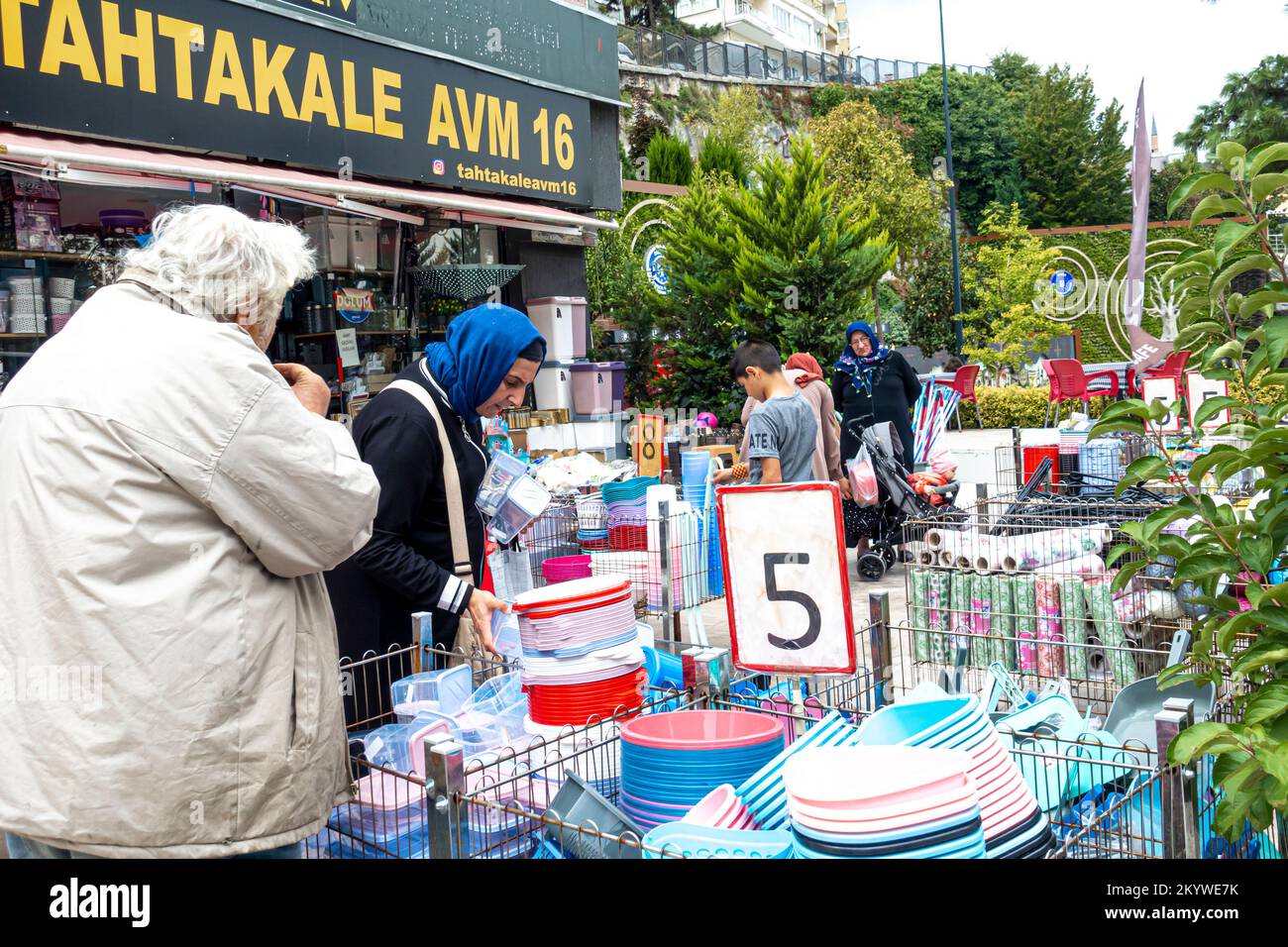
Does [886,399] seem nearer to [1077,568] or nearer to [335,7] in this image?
[1077,568]

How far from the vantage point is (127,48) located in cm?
789

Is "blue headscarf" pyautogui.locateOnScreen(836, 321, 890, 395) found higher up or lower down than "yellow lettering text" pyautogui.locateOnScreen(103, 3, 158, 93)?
lower down

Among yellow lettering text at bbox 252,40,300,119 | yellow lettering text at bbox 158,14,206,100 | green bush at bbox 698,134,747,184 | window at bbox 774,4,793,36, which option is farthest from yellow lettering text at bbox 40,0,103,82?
window at bbox 774,4,793,36

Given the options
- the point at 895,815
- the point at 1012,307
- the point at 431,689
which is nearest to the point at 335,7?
the point at 431,689

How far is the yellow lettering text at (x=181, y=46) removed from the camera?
26.8 feet

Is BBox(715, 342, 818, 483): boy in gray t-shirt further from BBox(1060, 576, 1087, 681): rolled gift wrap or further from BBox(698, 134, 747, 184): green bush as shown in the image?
BBox(698, 134, 747, 184): green bush

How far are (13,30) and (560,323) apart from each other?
6365 millimetres

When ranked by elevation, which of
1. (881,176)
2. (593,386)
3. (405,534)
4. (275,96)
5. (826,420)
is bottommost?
(405,534)

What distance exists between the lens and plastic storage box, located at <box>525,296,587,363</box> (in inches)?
487

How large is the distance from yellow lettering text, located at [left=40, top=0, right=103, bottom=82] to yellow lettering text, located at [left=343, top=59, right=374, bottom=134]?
2370mm

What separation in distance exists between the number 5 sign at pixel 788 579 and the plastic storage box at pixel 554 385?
30.4ft

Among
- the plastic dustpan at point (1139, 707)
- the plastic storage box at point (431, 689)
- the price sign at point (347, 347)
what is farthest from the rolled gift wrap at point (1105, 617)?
the price sign at point (347, 347)

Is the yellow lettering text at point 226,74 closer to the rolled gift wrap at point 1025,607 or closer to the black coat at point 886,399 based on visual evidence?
the black coat at point 886,399
